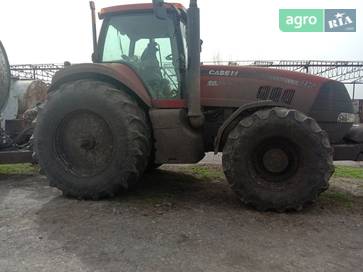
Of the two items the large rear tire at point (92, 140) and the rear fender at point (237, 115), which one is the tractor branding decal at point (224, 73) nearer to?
the rear fender at point (237, 115)

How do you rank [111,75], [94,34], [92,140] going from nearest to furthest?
[111,75] < [92,140] < [94,34]

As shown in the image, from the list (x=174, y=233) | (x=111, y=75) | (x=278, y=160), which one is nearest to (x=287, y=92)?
(x=278, y=160)

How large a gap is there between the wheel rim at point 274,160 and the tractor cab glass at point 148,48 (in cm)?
138

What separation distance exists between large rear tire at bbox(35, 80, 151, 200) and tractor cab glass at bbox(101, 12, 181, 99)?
0.46 m

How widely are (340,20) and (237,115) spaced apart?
91.8ft

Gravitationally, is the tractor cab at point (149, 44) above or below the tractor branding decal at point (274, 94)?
above

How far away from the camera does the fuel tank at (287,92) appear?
21.0 ft

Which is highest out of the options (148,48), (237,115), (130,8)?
(130,8)

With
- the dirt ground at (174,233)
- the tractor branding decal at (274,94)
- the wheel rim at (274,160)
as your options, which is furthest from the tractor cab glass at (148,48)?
the dirt ground at (174,233)

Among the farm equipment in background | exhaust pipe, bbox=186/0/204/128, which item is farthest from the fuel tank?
the farm equipment in background

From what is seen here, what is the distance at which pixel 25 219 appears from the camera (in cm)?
540

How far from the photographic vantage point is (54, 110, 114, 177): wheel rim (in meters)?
6.20

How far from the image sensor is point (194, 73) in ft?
20.5

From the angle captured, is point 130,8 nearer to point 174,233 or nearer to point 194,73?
point 194,73
